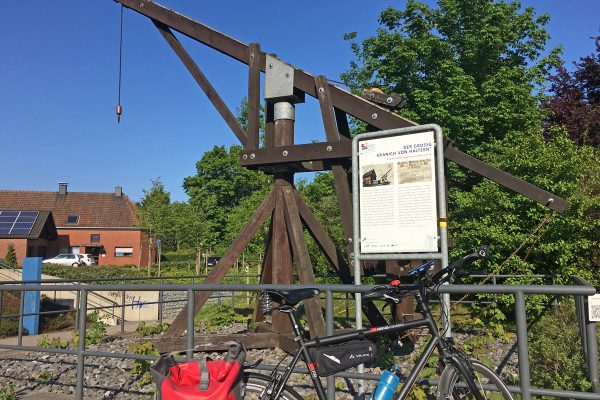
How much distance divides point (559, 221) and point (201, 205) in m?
29.8

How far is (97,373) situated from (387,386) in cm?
621

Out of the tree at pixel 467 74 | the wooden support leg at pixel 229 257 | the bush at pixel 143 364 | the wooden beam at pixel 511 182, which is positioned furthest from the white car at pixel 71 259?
the wooden beam at pixel 511 182

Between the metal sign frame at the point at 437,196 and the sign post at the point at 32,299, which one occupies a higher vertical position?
the metal sign frame at the point at 437,196

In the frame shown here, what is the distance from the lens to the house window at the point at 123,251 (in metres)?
56.2

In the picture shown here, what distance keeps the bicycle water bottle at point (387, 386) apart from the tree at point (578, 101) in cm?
1788

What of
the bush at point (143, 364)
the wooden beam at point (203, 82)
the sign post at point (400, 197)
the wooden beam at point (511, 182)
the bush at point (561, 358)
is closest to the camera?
the bush at point (561, 358)

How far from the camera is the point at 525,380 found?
9.53 feet

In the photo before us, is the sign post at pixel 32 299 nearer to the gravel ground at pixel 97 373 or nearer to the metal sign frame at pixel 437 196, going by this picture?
the gravel ground at pixel 97 373

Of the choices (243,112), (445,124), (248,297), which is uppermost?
(243,112)

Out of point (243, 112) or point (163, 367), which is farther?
point (243, 112)

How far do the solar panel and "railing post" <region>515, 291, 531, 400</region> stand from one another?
43.5 meters

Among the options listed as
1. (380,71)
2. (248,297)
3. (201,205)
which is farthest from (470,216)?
(201,205)

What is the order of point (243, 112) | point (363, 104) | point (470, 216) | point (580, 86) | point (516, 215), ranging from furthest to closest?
point (243, 112)
point (580, 86)
point (470, 216)
point (516, 215)
point (363, 104)

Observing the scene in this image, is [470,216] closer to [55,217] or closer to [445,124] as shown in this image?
[445,124]
